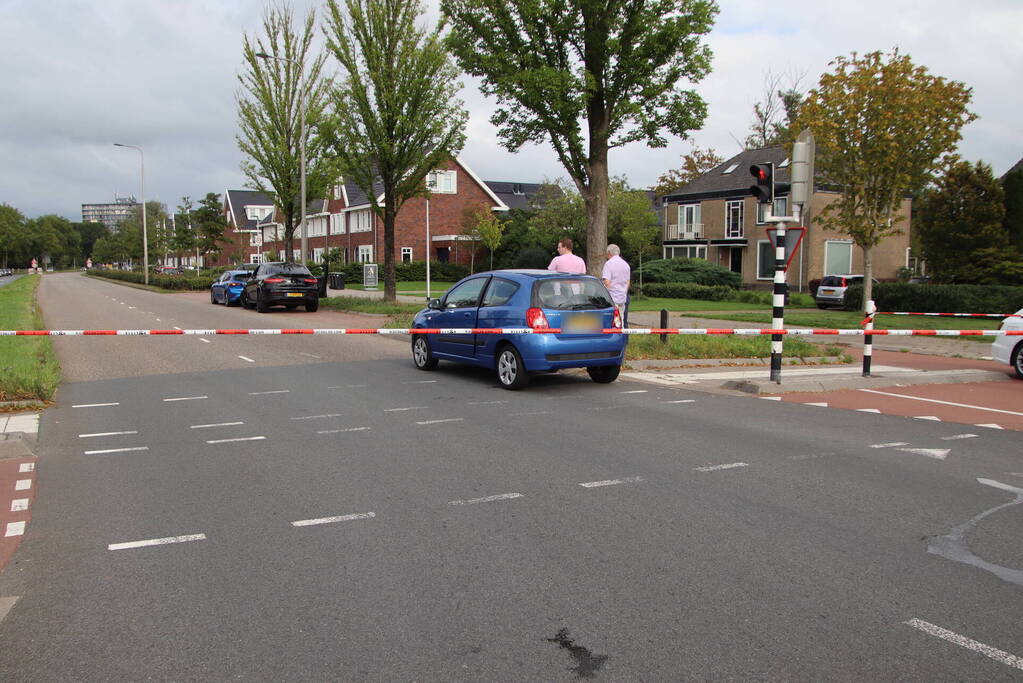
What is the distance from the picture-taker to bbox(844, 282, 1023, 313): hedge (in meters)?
24.8

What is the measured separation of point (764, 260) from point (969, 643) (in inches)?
1782

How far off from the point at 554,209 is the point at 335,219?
21.3m

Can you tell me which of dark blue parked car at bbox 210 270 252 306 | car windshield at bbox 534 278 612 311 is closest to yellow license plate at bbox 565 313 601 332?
car windshield at bbox 534 278 612 311

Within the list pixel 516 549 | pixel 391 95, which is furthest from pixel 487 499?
pixel 391 95

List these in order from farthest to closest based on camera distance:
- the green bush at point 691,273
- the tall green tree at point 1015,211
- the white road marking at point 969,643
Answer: the green bush at point 691,273 < the tall green tree at point 1015,211 < the white road marking at point 969,643

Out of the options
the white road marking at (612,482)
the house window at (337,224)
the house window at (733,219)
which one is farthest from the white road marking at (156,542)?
the house window at (337,224)

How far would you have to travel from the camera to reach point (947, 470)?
642cm

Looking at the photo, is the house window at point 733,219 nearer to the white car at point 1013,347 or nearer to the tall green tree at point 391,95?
the tall green tree at point 391,95

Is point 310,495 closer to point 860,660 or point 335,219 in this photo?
point 860,660

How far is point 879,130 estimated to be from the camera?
25547mm

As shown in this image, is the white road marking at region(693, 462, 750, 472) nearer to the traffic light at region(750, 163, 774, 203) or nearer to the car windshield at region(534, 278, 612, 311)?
the car windshield at region(534, 278, 612, 311)

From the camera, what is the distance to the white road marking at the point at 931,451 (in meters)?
6.92

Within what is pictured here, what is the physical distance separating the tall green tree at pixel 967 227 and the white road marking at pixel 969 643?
28158 millimetres

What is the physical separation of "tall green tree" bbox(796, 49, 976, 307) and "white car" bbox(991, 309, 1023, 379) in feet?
41.4
